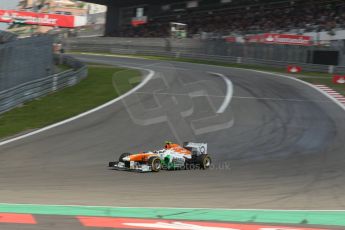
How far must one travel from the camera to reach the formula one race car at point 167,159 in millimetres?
10859

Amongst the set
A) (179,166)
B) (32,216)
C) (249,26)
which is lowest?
(179,166)

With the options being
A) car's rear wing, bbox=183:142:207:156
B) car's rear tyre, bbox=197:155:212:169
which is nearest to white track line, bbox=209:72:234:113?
car's rear wing, bbox=183:142:207:156

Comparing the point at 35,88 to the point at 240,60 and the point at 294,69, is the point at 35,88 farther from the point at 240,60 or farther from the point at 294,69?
the point at 240,60

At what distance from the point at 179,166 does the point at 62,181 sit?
10.2 feet

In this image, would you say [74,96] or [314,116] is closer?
[314,116]

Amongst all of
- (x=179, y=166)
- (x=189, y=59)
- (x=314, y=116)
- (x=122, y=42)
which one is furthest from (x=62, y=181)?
(x=122, y=42)

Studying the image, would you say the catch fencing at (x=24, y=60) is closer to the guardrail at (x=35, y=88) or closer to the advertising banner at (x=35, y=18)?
the guardrail at (x=35, y=88)

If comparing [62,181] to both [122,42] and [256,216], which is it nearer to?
[256,216]

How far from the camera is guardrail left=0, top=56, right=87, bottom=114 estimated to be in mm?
18750

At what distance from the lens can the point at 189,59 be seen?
46.2 meters

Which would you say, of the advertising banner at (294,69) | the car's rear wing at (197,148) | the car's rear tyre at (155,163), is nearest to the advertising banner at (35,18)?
the advertising banner at (294,69)

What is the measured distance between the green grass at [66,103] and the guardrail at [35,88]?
0.91ft

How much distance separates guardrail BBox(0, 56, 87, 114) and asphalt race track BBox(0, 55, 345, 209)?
3617mm

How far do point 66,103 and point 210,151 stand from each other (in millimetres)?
9223
